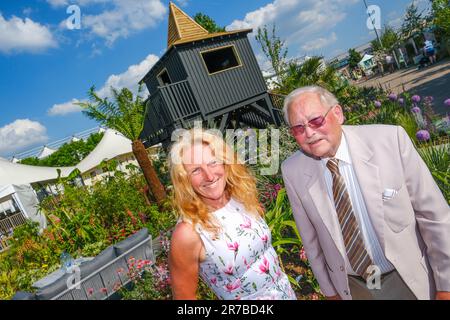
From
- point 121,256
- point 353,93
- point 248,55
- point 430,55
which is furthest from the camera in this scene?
point 430,55

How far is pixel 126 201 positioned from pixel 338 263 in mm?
8340

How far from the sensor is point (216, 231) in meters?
1.68

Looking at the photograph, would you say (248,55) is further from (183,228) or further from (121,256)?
(183,228)

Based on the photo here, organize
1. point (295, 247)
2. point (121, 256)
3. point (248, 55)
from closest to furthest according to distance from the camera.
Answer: point (295, 247), point (121, 256), point (248, 55)

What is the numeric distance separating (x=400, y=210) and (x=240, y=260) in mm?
937

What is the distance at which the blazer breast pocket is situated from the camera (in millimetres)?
1655

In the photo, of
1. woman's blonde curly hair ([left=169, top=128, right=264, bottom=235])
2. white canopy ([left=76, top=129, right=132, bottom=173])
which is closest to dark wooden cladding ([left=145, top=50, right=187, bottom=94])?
woman's blonde curly hair ([left=169, top=128, right=264, bottom=235])

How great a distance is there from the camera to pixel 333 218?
1.80 metres

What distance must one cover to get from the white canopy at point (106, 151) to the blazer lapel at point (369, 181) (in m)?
25.9

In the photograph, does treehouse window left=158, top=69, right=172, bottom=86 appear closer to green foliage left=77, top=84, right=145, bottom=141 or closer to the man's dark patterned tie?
green foliage left=77, top=84, right=145, bottom=141

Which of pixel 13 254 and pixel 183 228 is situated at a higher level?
pixel 183 228

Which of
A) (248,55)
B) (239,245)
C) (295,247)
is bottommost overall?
(295,247)
